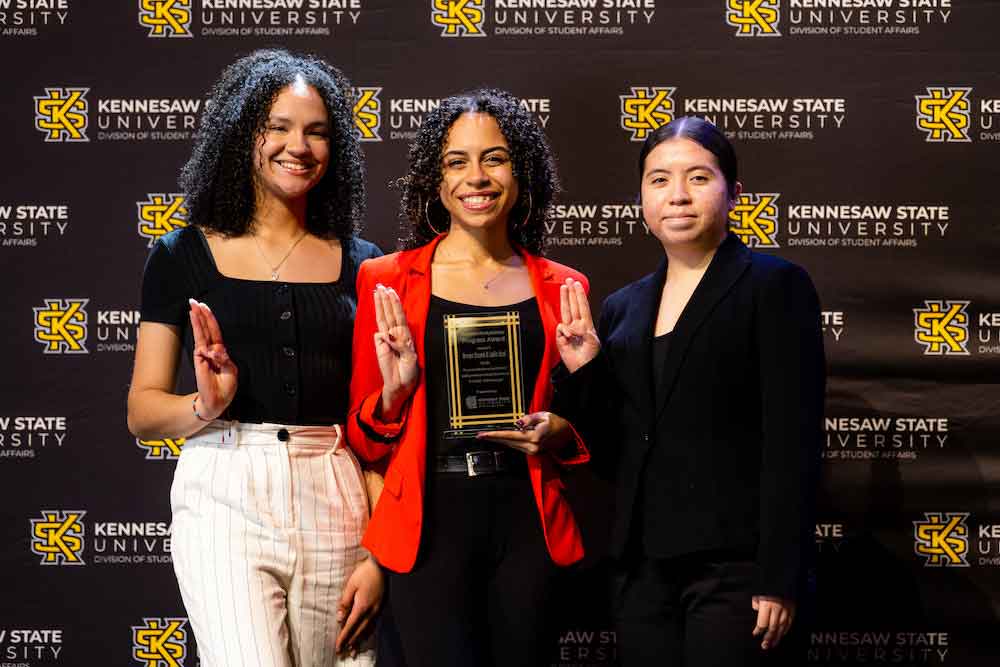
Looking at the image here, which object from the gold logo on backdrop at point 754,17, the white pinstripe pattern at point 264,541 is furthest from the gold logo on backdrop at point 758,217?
the white pinstripe pattern at point 264,541

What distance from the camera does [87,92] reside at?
12.2 ft

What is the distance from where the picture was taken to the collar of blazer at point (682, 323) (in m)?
2.36

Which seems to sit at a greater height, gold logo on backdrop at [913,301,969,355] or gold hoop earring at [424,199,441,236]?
gold hoop earring at [424,199,441,236]

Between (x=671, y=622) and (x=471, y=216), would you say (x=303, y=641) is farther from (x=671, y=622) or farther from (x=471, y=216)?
(x=471, y=216)

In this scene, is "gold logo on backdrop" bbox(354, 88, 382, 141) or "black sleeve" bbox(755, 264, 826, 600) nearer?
"black sleeve" bbox(755, 264, 826, 600)

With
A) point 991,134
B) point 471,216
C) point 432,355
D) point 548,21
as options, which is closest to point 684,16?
point 548,21

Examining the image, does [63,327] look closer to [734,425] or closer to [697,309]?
[697,309]

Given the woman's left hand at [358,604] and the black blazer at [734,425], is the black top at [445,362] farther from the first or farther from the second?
the woman's left hand at [358,604]

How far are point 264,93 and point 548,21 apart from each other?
4.54 feet

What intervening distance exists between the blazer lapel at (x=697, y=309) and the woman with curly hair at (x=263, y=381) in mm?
873

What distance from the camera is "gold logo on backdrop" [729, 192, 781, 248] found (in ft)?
12.0

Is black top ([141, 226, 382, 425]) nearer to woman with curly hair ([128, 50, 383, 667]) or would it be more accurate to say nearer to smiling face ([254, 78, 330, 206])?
woman with curly hair ([128, 50, 383, 667])

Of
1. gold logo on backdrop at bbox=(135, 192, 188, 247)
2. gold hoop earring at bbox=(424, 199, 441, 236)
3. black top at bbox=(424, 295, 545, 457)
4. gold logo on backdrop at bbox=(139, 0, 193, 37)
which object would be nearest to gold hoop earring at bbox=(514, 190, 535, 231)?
gold hoop earring at bbox=(424, 199, 441, 236)

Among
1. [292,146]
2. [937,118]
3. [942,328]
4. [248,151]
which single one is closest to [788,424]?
[292,146]
